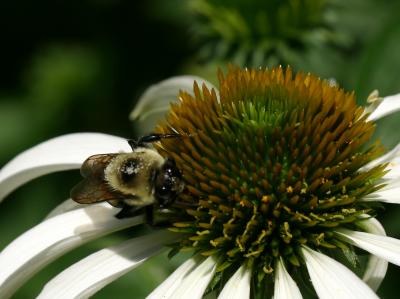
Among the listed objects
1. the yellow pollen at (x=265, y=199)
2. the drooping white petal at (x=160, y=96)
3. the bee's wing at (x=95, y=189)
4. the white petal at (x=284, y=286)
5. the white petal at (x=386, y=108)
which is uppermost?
the white petal at (x=386, y=108)

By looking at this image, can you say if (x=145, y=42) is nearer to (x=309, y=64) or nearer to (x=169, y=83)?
(x=309, y=64)

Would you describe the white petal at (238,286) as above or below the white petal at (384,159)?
below

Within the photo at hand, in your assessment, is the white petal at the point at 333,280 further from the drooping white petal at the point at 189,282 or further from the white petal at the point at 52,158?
the white petal at the point at 52,158

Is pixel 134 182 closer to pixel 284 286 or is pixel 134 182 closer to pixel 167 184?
pixel 167 184

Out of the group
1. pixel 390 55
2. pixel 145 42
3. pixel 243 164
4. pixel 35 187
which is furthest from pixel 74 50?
pixel 243 164

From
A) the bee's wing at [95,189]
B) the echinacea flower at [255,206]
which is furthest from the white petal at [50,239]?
the bee's wing at [95,189]
